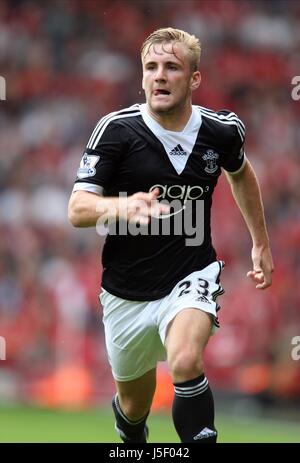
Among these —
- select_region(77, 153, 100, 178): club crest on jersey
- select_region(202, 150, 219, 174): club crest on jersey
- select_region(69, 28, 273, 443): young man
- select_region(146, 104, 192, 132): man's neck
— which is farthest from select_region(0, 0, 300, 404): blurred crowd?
select_region(77, 153, 100, 178): club crest on jersey

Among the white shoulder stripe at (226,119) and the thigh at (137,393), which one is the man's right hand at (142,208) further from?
the thigh at (137,393)

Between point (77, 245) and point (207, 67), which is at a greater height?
point (207, 67)

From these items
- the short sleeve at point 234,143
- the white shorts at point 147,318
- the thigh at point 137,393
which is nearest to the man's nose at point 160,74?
the short sleeve at point 234,143

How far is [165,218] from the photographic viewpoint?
6.57 meters

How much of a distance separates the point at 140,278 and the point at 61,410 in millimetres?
6729

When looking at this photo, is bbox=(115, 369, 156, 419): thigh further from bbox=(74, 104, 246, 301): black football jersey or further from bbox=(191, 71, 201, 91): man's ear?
bbox=(191, 71, 201, 91): man's ear

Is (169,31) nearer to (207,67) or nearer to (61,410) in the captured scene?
(61,410)

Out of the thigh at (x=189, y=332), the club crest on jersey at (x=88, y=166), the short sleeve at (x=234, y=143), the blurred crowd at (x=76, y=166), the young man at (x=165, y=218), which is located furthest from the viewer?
the blurred crowd at (x=76, y=166)

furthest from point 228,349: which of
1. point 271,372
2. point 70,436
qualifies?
point 70,436

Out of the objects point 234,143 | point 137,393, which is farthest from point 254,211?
point 137,393

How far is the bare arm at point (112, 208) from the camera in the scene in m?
5.60

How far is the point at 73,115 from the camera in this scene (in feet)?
55.7

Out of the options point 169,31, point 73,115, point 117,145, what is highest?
point 73,115

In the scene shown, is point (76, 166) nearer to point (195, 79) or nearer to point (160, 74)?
point (195, 79)
